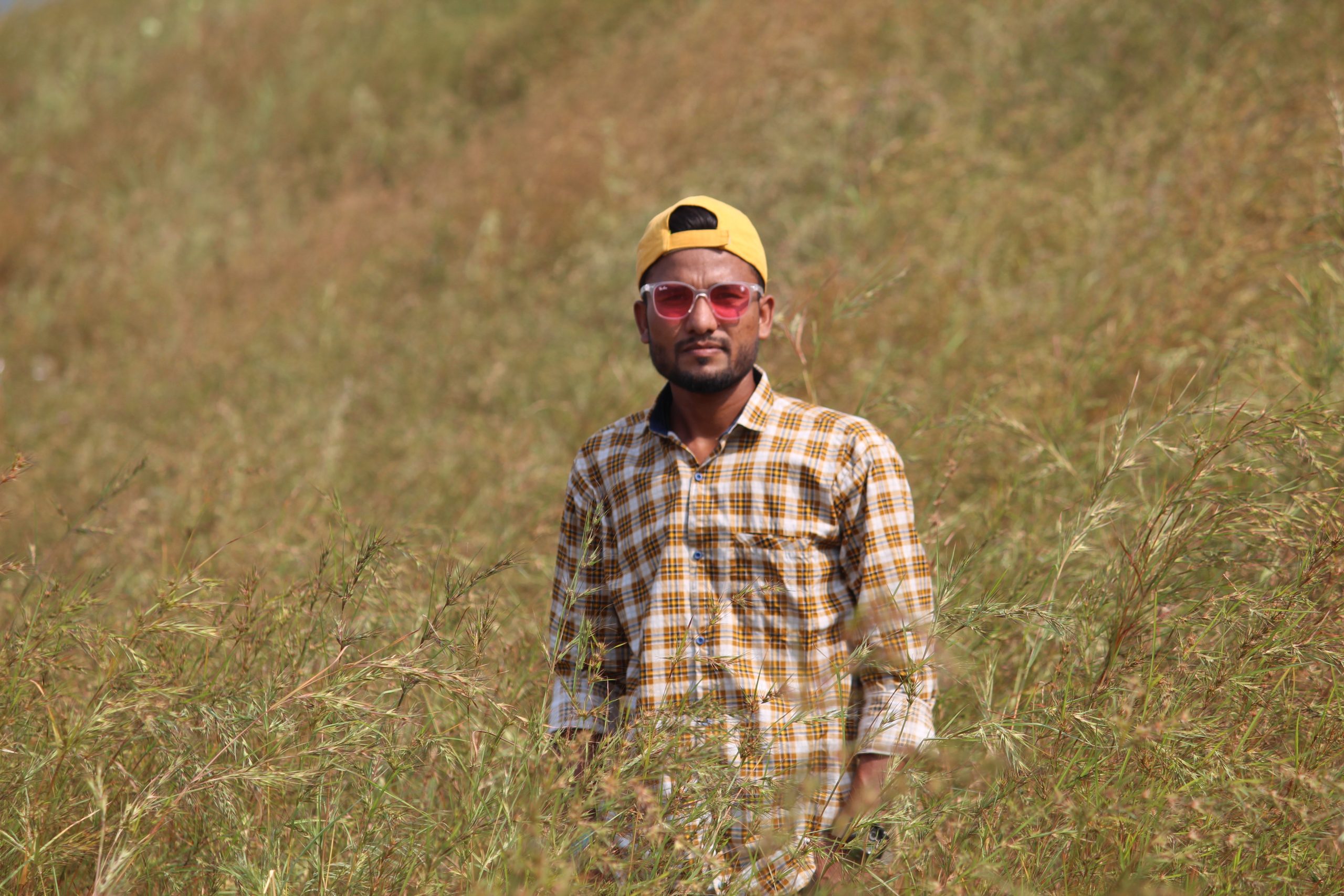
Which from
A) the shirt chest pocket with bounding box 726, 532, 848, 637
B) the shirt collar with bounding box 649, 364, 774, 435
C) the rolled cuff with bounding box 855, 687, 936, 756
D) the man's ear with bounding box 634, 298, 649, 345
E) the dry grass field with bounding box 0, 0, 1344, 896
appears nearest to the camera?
the dry grass field with bounding box 0, 0, 1344, 896

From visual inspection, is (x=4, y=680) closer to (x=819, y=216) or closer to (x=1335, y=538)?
(x=1335, y=538)

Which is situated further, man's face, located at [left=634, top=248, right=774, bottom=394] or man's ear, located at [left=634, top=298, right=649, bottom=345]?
man's ear, located at [left=634, top=298, right=649, bottom=345]

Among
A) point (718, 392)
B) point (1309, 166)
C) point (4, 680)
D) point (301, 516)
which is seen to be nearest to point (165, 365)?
point (301, 516)

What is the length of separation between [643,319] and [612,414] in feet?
6.96

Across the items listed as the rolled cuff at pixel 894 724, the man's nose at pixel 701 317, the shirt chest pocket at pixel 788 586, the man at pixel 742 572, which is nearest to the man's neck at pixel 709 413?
the man at pixel 742 572

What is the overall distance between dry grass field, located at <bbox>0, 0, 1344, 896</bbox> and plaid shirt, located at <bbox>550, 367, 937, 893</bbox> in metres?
0.14

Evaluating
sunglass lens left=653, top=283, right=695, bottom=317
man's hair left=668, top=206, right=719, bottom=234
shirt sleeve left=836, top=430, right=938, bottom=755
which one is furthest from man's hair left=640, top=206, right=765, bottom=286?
shirt sleeve left=836, top=430, right=938, bottom=755

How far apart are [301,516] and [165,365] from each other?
3.92 m

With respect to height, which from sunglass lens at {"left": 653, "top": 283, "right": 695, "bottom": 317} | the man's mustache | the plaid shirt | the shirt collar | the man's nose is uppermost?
sunglass lens at {"left": 653, "top": 283, "right": 695, "bottom": 317}

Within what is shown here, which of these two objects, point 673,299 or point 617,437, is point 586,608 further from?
point 673,299

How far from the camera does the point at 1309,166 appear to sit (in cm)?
470

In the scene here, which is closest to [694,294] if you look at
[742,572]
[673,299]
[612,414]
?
[673,299]

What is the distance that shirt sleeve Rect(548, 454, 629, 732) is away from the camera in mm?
2117

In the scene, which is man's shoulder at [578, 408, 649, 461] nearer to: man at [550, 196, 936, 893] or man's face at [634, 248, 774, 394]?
man at [550, 196, 936, 893]
